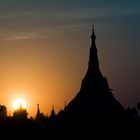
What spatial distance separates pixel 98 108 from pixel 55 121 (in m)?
8.12

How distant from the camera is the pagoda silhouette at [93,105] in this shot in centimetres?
10374

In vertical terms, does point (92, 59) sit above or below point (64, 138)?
above

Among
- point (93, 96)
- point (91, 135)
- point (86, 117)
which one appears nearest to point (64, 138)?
point (91, 135)

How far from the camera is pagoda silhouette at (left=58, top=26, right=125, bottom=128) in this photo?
340 ft

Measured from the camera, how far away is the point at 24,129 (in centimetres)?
9106

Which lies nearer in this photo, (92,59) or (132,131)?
(132,131)

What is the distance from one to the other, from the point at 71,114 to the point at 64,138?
66.7 ft

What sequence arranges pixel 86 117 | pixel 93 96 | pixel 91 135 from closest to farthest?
pixel 91 135
pixel 86 117
pixel 93 96

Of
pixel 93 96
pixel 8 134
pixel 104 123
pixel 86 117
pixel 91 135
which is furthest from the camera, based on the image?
pixel 93 96

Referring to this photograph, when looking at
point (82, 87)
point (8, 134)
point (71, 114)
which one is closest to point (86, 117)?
point (71, 114)

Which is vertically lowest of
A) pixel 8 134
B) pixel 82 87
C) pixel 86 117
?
pixel 8 134

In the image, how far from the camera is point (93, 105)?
113000mm

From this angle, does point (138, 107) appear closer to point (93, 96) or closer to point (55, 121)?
point (93, 96)

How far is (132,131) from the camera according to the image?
309ft
